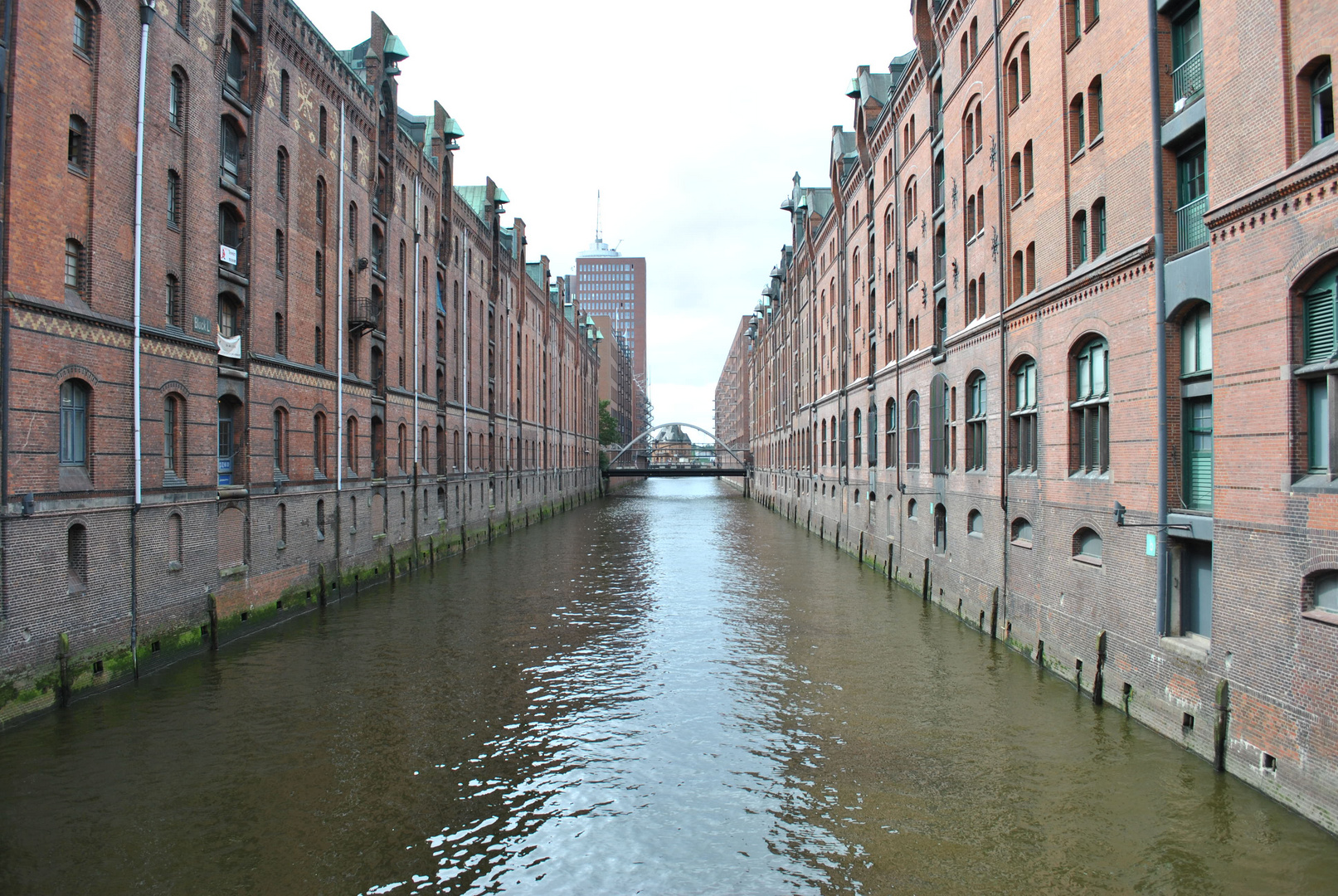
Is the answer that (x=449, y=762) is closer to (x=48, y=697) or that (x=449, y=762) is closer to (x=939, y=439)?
(x=48, y=697)

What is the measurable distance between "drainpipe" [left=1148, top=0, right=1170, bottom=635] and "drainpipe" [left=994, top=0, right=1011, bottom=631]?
5689 millimetres

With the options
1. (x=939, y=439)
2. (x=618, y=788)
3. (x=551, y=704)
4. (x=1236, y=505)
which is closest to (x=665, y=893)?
(x=618, y=788)

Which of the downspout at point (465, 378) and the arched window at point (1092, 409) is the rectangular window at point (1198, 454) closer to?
the arched window at point (1092, 409)

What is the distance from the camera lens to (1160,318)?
10969 mm

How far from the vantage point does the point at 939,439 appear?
2205cm

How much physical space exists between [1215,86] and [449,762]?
13021 millimetres

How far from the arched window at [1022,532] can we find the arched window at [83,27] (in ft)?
61.9

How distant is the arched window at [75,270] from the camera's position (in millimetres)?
12867

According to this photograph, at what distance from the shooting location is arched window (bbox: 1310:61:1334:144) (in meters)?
8.24

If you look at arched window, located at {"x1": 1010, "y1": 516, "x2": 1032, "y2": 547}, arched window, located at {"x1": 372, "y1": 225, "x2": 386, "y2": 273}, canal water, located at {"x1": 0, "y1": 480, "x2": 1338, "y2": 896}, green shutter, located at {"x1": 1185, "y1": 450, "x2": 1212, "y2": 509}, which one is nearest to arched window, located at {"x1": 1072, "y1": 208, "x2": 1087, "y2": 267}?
green shutter, located at {"x1": 1185, "y1": 450, "x2": 1212, "y2": 509}

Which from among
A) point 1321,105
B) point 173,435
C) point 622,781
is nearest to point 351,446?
point 173,435

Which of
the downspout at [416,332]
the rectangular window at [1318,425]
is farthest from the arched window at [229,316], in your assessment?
the rectangular window at [1318,425]

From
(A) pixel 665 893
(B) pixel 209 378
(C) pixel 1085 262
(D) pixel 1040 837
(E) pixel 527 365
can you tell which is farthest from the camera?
(E) pixel 527 365

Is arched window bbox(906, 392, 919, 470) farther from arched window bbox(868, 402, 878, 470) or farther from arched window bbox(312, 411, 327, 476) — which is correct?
arched window bbox(312, 411, 327, 476)
